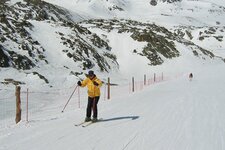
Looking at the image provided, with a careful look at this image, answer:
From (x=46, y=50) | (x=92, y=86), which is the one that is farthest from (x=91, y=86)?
(x=46, y=50)

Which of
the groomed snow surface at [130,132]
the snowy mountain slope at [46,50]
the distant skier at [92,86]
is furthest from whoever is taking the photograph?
the snowy mountain slope at [46,50]

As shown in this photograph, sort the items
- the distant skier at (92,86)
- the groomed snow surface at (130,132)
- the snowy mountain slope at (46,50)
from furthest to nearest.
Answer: the snowy mountain slope at (46,50)
the distant skier at (92,86)
the groomed snow surface at (130,132)

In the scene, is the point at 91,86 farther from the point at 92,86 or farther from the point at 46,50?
the point at 46,50

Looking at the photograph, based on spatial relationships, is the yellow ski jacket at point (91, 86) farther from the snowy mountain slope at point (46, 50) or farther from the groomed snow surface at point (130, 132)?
the snowy mountain slope at point (46, 50)

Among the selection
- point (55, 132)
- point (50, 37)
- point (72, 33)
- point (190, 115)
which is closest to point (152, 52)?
point (72, 33)

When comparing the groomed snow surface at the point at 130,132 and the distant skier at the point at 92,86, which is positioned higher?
the distant skier at the point at 92,86

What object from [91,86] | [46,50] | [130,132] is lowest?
[130,132]

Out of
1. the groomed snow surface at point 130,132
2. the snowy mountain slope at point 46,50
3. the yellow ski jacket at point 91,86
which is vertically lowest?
the groomed snow surface at point 130,132

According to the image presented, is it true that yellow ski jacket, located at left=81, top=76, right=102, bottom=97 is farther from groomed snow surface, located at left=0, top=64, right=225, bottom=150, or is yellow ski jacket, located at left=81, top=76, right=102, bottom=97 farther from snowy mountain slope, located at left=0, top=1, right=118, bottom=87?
snowy mountain slope, located at left=0, top=1, right=118, bottom=87

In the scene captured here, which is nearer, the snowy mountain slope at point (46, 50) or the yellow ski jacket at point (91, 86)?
the yellow ski jacket at point (91, 86)

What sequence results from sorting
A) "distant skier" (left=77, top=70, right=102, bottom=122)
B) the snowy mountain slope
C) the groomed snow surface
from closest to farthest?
the groomed snow surface
"distant skier" (left=77, top=70, right=102, bottom=122)
the snowy mountain slope

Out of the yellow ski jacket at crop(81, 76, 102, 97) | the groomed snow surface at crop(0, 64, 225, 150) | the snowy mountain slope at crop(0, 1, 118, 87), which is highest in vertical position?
the snowy mountain slope at crop(0, 1, 118, 87)

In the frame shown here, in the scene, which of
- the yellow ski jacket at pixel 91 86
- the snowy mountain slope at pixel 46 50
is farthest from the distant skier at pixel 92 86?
the snowy mountain slope at pixel 46 50

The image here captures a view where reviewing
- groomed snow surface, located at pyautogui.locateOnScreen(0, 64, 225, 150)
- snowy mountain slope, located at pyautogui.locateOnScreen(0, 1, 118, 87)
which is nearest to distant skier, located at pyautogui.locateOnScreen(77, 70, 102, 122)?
groomed snow surface, located at pyautogui.locateOnScreen(0, 64, 225, 150)
